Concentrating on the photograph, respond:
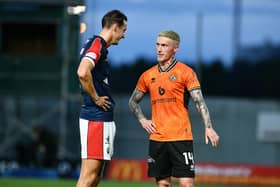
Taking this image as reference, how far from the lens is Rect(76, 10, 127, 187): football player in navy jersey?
9.45m

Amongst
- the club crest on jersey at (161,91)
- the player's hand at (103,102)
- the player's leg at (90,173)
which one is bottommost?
the player's leg at (90,173)

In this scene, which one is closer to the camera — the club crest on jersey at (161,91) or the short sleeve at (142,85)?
the club crest on jersey at (161,91)

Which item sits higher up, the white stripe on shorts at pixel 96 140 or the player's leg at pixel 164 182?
the white stripe on shorts at pixel 96 140

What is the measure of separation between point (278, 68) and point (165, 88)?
14.8 m

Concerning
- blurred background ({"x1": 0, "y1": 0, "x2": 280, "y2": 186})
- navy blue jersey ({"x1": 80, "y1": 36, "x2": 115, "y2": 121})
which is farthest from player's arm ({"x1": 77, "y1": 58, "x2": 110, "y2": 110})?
blurred background ({"x1": 0, "y1": 0, "x2": 280, "y2": 186})

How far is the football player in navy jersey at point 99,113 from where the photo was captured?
945 centimetres

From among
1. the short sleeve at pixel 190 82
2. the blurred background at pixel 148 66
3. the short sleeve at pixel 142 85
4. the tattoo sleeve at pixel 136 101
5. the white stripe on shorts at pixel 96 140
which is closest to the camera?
the white stripe on shorts at pixel 96 140

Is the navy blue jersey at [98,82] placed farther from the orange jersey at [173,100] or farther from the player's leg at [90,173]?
the orange jersey at [173,100]

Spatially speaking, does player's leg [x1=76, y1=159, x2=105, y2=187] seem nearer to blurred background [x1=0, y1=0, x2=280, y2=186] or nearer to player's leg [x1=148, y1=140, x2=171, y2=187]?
player's leg [x1=148, y1=140, x2=171, y2=187]

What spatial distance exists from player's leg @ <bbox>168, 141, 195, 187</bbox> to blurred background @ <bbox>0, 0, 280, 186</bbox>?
1335 cm

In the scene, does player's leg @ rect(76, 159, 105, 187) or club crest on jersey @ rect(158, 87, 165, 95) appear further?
club crest on jersey @ rect(158, 87, 165, 95)

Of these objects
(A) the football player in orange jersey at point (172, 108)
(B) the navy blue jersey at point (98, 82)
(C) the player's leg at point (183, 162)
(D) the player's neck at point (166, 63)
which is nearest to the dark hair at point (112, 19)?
(B) the navy blue jersey at point (98, 82)

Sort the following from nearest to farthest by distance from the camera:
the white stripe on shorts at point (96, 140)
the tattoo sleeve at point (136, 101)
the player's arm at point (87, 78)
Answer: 1. the player's arm at point (87, 78)
2. the white stripe on shorts at point (96, 140)
3. the tattoo sleeve at point (136, 101)

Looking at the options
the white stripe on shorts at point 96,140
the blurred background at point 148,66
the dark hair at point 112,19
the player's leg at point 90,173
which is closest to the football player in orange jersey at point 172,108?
the dark hair at point 112,19
